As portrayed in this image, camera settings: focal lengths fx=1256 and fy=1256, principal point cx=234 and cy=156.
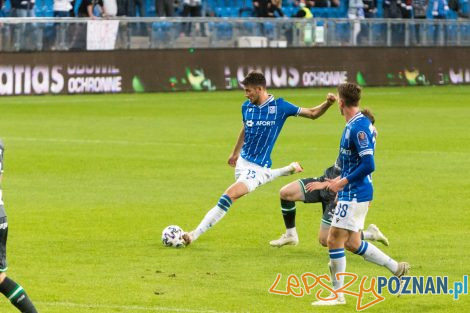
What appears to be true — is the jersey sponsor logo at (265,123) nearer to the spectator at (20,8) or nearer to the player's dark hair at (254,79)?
the player's dark hair at (254,79)

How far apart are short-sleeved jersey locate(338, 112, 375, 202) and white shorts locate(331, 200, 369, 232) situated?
0.19ft

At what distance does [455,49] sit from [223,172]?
27.1m

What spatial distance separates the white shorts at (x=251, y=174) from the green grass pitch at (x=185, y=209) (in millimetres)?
732

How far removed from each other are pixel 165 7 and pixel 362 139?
3387cm

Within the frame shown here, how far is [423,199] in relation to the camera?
18.9m

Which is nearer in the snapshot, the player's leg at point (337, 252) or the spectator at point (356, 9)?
the player's leg at point (337, 252)

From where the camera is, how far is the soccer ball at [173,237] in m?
14.8

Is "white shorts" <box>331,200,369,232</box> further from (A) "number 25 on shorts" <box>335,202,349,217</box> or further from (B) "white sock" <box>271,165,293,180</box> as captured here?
(B) "white sock" <box>271,165,293,180</box>

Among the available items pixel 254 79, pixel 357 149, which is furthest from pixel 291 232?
pixel 357 149

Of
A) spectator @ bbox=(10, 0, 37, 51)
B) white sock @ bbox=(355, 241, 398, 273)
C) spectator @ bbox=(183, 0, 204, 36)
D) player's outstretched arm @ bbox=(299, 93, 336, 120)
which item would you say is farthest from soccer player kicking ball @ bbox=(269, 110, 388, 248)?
spectator @ bbox=(183, 0, 204, 36)

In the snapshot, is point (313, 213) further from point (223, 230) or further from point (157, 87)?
point (157, 87)

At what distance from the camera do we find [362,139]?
11.7 meters

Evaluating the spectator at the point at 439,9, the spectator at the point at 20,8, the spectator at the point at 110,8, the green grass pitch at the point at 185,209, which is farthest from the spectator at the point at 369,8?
the green grass pitch at the point at 185,209

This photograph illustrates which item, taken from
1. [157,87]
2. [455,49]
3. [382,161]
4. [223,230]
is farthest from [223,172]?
[455,49]
